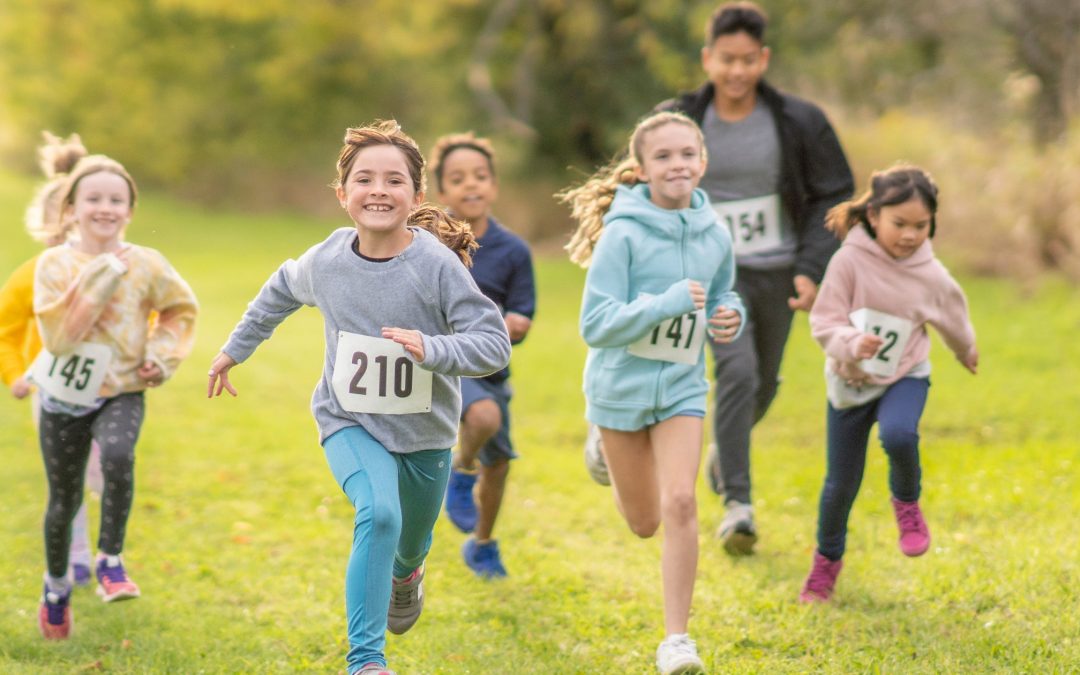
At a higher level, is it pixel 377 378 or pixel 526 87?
pixel 526 87

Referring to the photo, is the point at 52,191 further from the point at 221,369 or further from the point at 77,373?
the point at 221,369

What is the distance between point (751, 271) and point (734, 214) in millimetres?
297

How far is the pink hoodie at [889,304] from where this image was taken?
545 cm

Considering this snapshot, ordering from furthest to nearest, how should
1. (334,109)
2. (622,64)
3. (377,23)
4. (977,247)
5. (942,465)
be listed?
(334,109)
(377,23)
(622,64)
(977,247)
(942,465)

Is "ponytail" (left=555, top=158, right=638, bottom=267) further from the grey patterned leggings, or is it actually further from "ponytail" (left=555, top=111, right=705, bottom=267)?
the grey patterned leggings

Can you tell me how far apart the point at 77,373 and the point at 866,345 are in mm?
3087

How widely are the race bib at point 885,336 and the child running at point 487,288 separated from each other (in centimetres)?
152

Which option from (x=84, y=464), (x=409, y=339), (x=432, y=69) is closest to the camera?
(x=409, y=339)

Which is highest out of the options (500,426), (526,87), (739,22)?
(526,87)

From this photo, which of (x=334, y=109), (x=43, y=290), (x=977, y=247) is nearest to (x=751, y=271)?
(x=43, y=290)

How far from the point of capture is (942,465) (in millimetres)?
8453

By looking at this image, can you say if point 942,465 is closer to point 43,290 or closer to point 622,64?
point 43,290

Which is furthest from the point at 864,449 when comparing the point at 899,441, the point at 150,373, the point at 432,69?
the point at 432,69

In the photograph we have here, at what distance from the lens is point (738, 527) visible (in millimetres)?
6395
